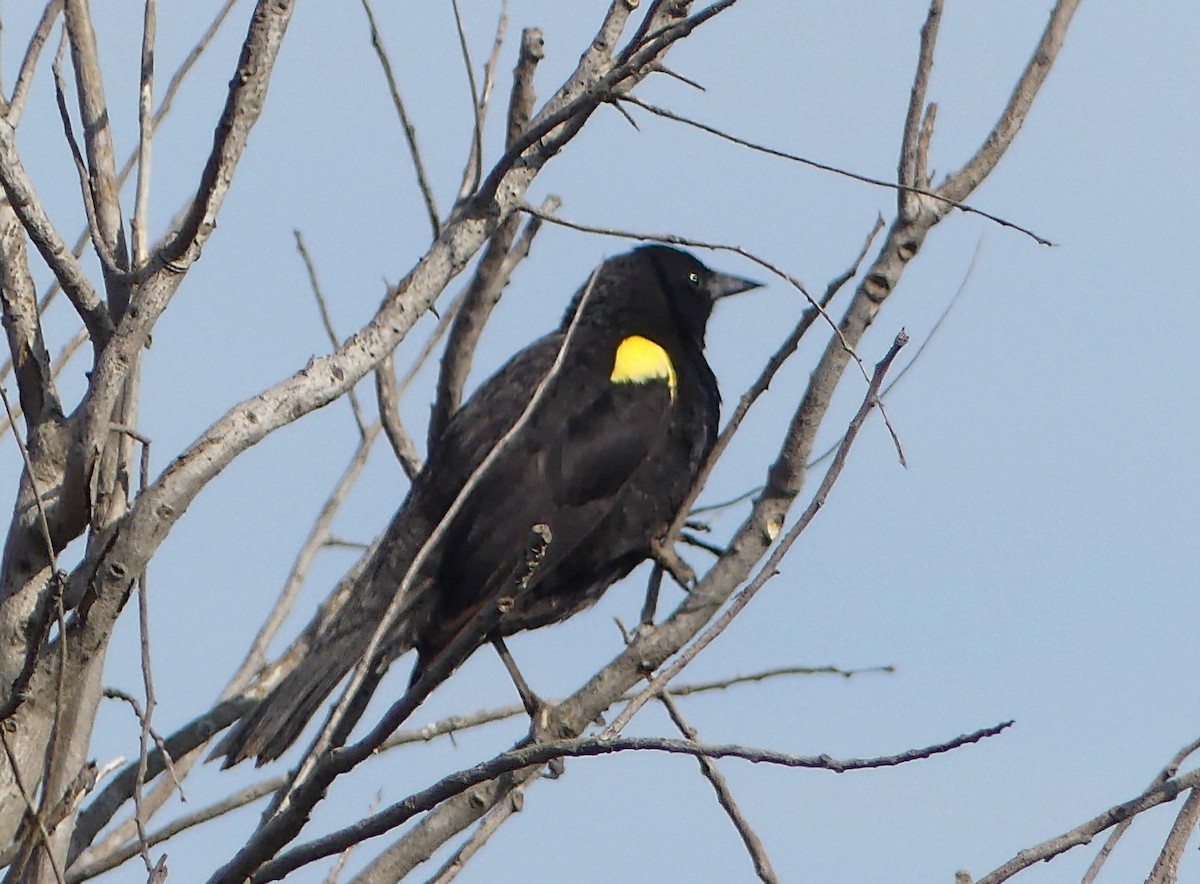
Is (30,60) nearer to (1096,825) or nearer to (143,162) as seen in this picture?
(143,162)

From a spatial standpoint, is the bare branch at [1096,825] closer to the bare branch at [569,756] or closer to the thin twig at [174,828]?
the bare branch at [569,756]

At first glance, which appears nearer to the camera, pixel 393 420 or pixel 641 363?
pixel 393 420

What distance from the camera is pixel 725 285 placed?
20.2 feet

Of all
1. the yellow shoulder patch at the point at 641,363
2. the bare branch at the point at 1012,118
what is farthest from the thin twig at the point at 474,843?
the yellow shoulder patch at the point at 641,363

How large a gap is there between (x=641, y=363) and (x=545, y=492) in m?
0.65

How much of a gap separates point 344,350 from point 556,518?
1.95m

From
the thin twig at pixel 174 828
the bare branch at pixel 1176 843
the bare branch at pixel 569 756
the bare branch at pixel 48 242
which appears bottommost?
the bare branch at pixel 1176 843

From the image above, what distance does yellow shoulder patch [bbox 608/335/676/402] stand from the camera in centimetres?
524

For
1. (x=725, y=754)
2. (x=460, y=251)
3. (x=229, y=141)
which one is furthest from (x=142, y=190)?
(x=725, y=754)

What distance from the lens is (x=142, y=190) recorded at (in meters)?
3.29

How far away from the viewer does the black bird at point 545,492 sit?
468 cm

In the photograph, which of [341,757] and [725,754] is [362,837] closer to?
[341,757]

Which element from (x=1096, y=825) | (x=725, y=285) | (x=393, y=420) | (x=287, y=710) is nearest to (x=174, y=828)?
(x=287, y=710)

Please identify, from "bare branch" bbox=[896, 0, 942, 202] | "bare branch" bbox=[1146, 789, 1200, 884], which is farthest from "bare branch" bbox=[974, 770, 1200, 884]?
"bare branch" bbox=[896, 0, 942, 202]
